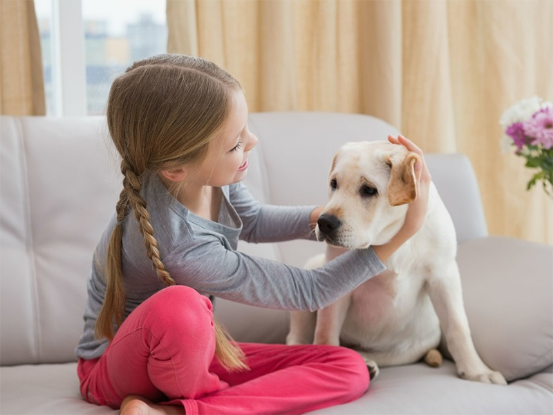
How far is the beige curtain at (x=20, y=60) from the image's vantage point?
186cm

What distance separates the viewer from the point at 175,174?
122 centimetres

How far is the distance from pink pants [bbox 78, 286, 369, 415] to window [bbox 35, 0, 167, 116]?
105 centimetres

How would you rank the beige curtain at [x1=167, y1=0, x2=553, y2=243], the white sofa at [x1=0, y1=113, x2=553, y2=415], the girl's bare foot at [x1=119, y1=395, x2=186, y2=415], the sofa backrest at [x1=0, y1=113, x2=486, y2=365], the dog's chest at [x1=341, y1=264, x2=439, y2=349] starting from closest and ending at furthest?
the girl's bare foot at [x1=119, y1=395, x2=186, y2=415] → the white sofa at [x1=0, y1=113, x2=553, y2=415] → the dog's chest at [x1=341, y1=264, x2=439, y2=349] → the sofa backrest at [x1=0, y1=113, x2=486, y2=365] → the beige curtain at [x1=167, y1=0, x2=553, y2=243]

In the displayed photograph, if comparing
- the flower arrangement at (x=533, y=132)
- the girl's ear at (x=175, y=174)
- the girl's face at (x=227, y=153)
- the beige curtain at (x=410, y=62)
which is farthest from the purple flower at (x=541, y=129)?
the girl's ear at (x=175, y=174)

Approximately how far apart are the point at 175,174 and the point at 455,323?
2.26ft

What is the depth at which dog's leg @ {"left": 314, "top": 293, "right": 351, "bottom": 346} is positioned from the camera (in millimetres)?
1448

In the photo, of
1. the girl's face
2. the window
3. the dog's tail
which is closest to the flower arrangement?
the dog's tail

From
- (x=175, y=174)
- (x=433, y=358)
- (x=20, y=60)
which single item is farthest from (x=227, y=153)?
(x=20, y=60)

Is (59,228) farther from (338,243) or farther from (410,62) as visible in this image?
(410,62)

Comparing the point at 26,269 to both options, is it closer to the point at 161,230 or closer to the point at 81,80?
the point at 161,230

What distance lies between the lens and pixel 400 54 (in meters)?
2.16

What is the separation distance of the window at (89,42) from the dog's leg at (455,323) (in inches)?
47.0

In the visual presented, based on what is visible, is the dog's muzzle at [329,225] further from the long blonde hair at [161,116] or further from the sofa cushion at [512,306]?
the sofa cushion at [512,306]

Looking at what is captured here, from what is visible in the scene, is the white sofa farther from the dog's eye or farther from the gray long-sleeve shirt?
the dog's eye
